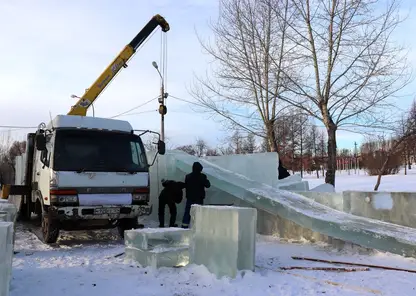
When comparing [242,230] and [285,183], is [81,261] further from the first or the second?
[285,183]

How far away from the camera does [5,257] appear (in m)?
4.23

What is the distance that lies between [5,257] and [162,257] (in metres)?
3.00

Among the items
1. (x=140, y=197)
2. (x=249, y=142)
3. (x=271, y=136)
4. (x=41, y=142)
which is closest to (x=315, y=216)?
(x=140, y=197)

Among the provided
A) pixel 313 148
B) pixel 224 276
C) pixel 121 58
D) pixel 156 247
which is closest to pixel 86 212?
pixel 156 247

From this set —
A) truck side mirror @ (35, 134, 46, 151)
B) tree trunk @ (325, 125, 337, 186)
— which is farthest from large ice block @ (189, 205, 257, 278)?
tree trunk @ (325, 125, 337, 186)

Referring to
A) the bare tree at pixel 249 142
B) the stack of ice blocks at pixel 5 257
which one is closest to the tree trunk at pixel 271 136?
the bare tree at pixel 249 142

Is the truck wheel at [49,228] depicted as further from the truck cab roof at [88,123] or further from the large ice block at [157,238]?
the large ice block at [157,238]

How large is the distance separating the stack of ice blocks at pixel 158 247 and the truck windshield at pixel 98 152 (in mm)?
2282

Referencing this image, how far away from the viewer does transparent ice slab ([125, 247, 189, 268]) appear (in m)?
6.87

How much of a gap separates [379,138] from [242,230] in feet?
43.2

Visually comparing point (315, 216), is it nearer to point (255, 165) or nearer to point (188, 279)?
point (188, 279)

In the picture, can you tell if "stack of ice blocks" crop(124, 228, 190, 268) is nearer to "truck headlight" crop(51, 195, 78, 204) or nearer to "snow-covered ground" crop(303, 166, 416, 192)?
"truck headlight" crop(51, 195, 78, 204)

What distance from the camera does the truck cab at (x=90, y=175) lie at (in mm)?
9047

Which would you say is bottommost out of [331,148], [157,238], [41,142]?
[157,238]
